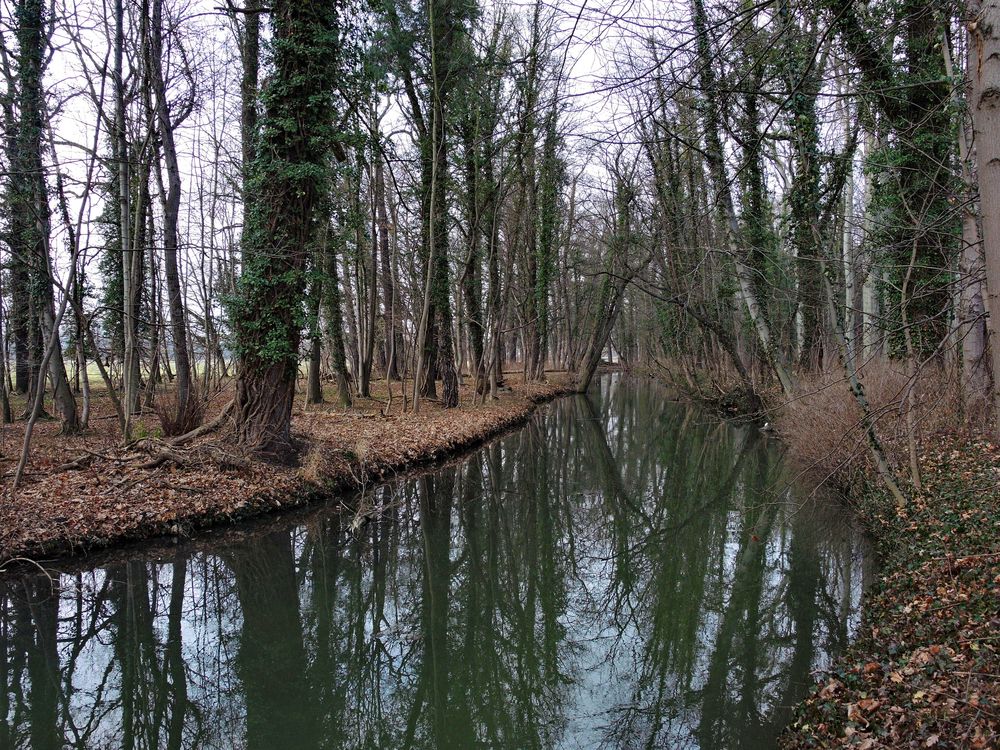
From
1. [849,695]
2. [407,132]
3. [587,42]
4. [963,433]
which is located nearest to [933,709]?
[849,695]

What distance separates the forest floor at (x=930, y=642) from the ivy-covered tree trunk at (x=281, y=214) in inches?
326

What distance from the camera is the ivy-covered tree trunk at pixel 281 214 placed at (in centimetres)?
1005

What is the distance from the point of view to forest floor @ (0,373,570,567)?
293 inches

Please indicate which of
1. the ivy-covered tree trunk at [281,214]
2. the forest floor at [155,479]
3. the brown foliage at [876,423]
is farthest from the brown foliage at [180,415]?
the brown foliage at [876,423]

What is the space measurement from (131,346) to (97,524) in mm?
3474

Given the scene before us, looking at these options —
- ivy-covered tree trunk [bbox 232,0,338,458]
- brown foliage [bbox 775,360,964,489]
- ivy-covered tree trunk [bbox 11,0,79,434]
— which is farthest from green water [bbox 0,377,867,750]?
ivy-covered tree trunk [bbox 11,0,79,434]

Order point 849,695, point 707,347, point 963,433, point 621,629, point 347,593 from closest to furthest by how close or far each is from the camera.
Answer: point 849,695
point 621,629
point 347,593
point 963,433
point 707,347

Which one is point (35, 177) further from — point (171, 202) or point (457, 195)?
point (457, 195)

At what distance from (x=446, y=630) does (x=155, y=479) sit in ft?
16.7

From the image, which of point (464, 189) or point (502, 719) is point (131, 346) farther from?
point (464, 189)

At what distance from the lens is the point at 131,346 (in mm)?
10164

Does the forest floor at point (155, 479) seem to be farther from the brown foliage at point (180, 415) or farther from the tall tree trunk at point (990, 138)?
the tall tree trunk at point (990, 138)

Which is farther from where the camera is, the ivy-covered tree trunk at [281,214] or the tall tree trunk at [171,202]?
the tall tree trunk at [171,202]

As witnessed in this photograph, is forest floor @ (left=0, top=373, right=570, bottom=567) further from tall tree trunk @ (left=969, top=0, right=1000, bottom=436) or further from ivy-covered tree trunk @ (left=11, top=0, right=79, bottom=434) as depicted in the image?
tall tree trunk @ (left=969, top=0, right=1000, bottom=436)
